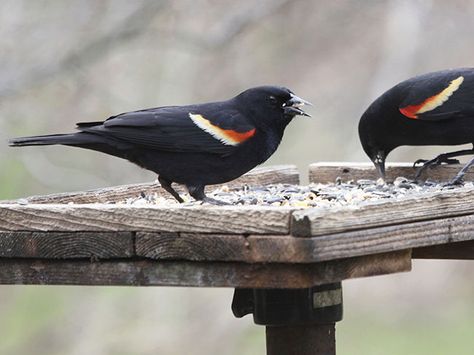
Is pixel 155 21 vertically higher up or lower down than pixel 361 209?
higher up

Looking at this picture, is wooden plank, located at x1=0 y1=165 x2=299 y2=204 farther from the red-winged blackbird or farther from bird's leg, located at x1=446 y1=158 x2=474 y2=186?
bird's leg, located at x1=446 y1=158 x2=474 y2=186

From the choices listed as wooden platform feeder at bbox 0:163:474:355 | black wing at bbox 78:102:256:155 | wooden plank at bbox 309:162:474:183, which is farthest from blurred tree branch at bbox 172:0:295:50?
wooden platform feeder at bbox 0:163:474:355

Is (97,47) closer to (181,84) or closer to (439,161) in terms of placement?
(181,84)

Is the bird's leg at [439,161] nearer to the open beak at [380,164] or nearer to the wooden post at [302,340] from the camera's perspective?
the open beak at [380,164]

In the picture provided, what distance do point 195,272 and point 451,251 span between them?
1.13 m

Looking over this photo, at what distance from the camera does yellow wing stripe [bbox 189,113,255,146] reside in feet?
13.8

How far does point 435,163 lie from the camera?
5.23 m

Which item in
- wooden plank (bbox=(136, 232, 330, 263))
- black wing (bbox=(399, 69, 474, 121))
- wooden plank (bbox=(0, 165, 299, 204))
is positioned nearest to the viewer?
wooden plank (bbox=(136, 232, 330, 263))

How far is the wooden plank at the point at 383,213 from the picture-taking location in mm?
3152

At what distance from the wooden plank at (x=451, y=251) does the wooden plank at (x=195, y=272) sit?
453 mm

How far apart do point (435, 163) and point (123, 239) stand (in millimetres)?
2197

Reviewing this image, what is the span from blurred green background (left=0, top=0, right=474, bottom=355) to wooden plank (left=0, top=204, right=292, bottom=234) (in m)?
3.96

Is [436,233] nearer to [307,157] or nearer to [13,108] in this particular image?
[13,108]

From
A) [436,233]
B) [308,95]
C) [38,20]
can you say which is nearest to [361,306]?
[308,95]
